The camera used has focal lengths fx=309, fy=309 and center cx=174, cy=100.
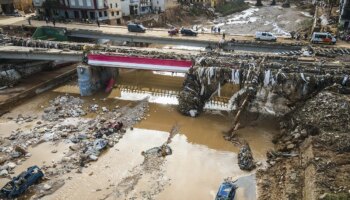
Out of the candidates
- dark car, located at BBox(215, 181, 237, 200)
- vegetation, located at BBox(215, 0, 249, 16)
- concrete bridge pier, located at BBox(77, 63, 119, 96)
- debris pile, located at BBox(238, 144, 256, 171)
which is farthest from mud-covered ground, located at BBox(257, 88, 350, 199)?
vegetation, located at BBox(215, 0, 249, 16)

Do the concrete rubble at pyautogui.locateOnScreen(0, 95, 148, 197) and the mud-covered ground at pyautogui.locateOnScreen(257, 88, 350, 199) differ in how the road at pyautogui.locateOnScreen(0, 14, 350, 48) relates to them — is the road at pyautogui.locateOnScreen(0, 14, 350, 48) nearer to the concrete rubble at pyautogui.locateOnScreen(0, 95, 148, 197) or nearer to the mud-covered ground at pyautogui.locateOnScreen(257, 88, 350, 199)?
the concrete rubble at pyautogui.locateOnScreen(0, 95, 148, 197)

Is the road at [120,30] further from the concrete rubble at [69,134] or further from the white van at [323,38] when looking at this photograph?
the concrete rubble at [69,134]

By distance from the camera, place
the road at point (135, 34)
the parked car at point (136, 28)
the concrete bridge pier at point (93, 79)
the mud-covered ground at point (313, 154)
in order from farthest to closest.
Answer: the parked car at point (136, 28), the road at point (135, 34), the concrete bridge pier at point (93, 79), the mud-covered ground at point (313, 154)

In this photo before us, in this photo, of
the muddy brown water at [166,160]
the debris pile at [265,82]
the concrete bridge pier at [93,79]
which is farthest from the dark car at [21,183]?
the concrete bridge pier at [93,79]

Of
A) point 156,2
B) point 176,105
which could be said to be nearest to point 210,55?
point 176,105

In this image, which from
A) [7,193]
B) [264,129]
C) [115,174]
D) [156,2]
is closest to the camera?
[7,193]

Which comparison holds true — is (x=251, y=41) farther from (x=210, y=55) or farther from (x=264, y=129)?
(x=264, y=129)
